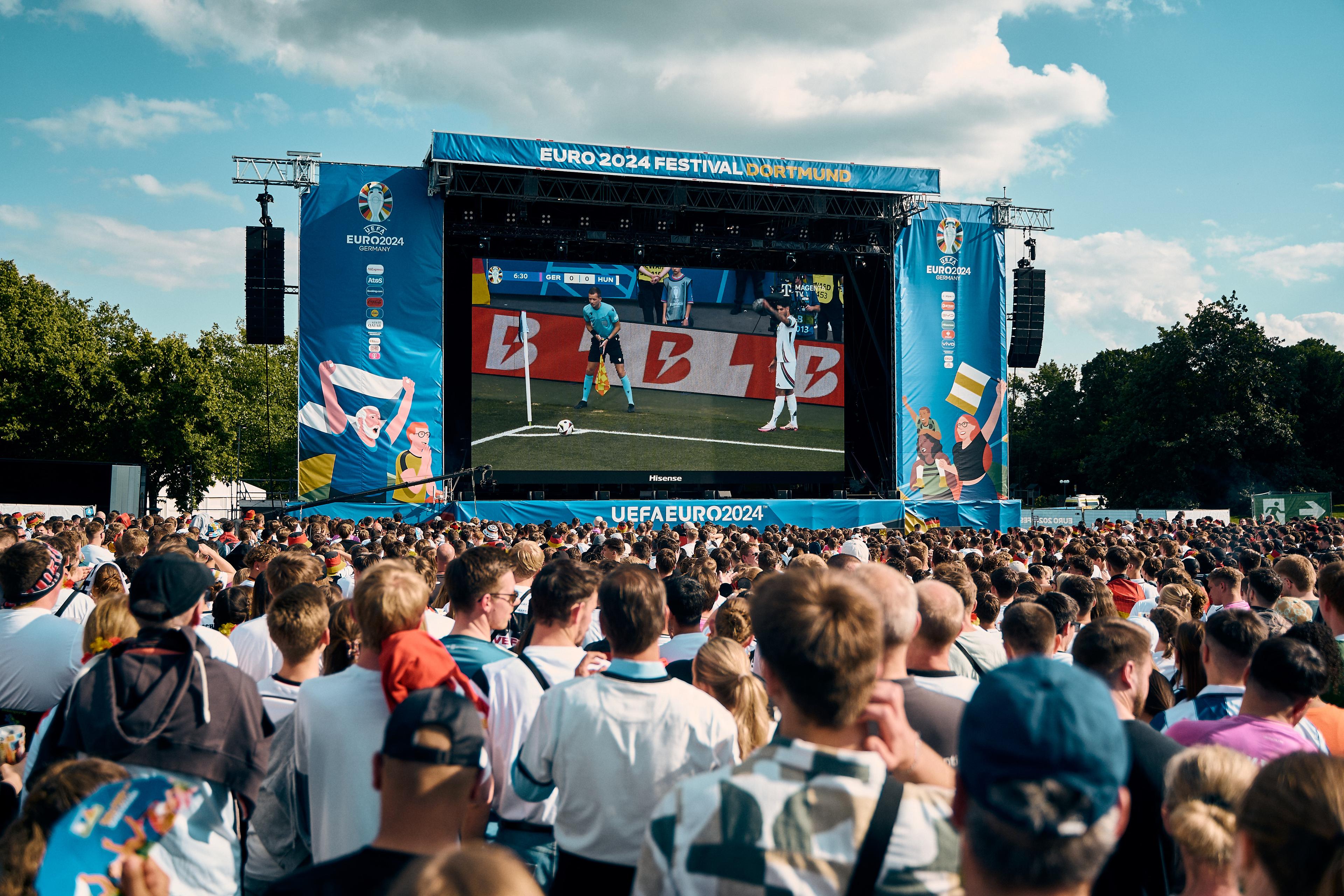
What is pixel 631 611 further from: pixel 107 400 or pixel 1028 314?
pixel 107 400

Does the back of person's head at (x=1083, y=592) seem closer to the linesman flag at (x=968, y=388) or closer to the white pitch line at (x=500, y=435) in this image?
the white pitch line at (x=500, y=435)

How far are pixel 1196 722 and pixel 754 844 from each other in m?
2.01

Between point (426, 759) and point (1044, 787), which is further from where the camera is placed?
point (426, 759)

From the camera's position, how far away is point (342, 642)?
343 centimetres

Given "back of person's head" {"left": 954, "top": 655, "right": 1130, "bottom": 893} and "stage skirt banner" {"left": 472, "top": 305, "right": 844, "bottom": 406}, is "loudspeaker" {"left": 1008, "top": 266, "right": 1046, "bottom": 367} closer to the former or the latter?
"stage skirt banner" {"left": 472, "top": 305, "right": 844, "bottom": 406}

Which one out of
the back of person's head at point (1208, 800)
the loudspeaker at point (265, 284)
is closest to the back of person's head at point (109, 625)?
the back of person's head at point (1208, 800)

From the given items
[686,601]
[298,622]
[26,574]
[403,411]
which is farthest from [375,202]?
[298,622]

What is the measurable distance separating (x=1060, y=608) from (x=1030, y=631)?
93cm

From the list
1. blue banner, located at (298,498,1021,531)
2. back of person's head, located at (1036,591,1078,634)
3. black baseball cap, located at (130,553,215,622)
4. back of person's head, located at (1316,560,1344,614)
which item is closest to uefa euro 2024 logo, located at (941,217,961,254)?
blue banner, located at (298,498,1021,531)

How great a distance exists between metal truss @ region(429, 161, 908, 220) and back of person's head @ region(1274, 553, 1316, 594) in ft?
A: 49.0

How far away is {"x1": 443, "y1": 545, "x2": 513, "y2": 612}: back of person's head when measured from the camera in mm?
3477

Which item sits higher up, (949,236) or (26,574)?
(949,236)

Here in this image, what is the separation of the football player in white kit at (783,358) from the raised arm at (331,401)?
9631mm

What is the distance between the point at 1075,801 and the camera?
1401 mm
